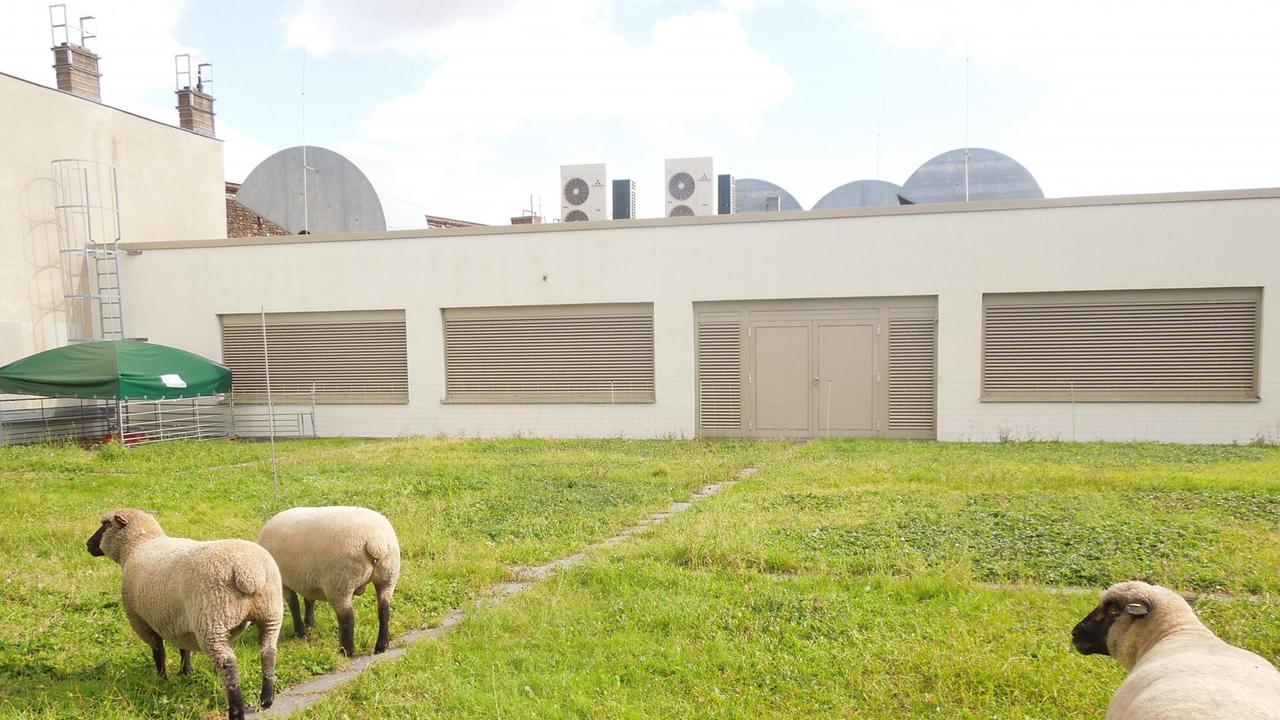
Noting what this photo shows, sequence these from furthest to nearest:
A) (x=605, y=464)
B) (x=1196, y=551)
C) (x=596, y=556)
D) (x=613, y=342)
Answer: (x=613, y=342)
(x=605, y=464)
(x=596, y=556)
(x=1196, y=551)

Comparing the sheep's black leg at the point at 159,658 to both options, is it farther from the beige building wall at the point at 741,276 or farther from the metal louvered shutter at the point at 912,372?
the metal louvered shutter at the point at 912,372

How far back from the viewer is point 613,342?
17.6 m

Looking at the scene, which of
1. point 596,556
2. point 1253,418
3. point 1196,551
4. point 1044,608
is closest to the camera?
point 1044,608

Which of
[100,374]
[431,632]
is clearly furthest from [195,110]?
[431,632]

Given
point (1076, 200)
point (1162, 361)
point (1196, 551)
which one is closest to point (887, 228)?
point (1076, 200)

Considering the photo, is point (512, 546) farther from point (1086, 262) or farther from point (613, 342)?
point (1086, 262)

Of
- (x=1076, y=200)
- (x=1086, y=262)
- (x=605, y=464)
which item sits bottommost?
(x=605, y=464)

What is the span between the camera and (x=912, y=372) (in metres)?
16.4

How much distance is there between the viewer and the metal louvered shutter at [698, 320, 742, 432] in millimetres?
17094

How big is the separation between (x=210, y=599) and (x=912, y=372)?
46.5ft

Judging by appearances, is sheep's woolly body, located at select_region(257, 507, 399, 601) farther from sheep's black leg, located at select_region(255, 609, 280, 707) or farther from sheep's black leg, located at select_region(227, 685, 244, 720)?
sheep's black leg, located at select_region(227, 685, 244, 720)

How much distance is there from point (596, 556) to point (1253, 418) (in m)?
13.5

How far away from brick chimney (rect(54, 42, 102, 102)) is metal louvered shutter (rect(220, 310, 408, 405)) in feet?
23.7

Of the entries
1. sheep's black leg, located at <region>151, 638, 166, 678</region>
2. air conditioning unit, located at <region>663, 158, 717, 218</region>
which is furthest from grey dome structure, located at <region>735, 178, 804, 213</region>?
sheep's black leg, located at <region>151, 638, 166, 678</region>
